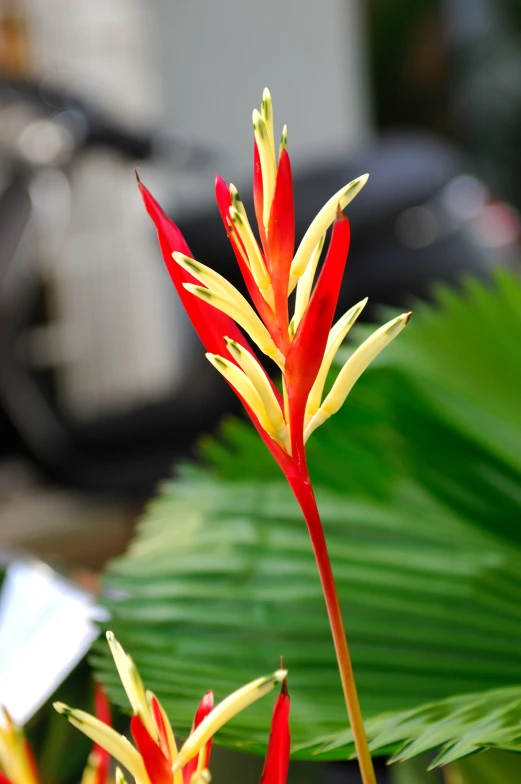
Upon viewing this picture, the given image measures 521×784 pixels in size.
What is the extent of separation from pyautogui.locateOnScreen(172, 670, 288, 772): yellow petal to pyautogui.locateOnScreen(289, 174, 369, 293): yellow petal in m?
0.05

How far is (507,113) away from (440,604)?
18.5ft

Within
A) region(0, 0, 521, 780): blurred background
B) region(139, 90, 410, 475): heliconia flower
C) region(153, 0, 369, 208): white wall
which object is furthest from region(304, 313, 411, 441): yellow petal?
region(153, 0, 369, 208): white wall

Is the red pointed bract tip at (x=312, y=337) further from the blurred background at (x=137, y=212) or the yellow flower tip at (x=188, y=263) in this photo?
the blurred background at (x=137, y=212)

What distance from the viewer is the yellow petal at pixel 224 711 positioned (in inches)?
4.1

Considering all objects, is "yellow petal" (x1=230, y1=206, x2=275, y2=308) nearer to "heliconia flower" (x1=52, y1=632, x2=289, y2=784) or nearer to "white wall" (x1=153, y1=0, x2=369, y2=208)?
"heliconia flower" (x1=52, y1=632, x2=289, y2=784)

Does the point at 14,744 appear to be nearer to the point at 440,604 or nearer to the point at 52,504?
the point at 440,604

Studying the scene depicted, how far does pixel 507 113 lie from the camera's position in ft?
17.7

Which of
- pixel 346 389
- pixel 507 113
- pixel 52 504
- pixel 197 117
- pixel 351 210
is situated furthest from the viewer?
pixel 507 113

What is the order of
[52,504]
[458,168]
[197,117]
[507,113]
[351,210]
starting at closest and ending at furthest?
[351,210]
[458,168]
[52,504]
[197,117]
[507,113]

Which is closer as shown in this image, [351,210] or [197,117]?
[351,210]

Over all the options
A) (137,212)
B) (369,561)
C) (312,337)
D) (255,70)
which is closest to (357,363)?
(312,337)

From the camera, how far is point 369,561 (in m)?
0.22

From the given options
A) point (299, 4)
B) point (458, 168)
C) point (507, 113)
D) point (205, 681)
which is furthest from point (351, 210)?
point (507, 113)

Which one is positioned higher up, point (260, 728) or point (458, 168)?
point (458, 168)
